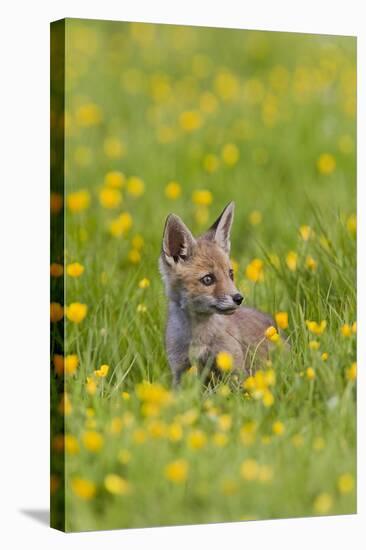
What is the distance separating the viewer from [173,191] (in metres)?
9.98

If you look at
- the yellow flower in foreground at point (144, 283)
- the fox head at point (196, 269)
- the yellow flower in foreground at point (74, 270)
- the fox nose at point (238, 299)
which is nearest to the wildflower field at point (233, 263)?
the yellow flower in foreground at point (144, 283)

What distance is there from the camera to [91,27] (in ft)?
28.9

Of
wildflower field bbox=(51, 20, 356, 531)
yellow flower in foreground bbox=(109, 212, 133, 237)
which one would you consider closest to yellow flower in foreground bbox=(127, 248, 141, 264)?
wildflower field bbox=(51, 20, 356, 531)

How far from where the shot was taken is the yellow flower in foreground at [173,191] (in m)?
9.99

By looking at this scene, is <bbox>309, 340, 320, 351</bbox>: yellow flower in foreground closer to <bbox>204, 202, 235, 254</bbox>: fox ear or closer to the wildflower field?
the wildflower field

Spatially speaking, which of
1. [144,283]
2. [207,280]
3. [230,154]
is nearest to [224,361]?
[207,280]

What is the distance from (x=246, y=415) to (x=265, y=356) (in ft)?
2.18

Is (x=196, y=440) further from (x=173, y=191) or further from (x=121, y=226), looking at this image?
(x=173, y=191)

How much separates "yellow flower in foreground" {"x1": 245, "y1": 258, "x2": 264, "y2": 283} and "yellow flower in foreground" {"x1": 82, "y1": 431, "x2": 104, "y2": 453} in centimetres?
199

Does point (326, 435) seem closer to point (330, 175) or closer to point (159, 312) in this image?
point (159, 312)

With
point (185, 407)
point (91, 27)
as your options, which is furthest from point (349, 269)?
point (91, 27)

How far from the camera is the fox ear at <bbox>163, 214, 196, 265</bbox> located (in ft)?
26.0

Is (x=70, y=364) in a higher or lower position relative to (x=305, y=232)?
lower

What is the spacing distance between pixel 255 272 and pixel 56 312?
1.69 m
